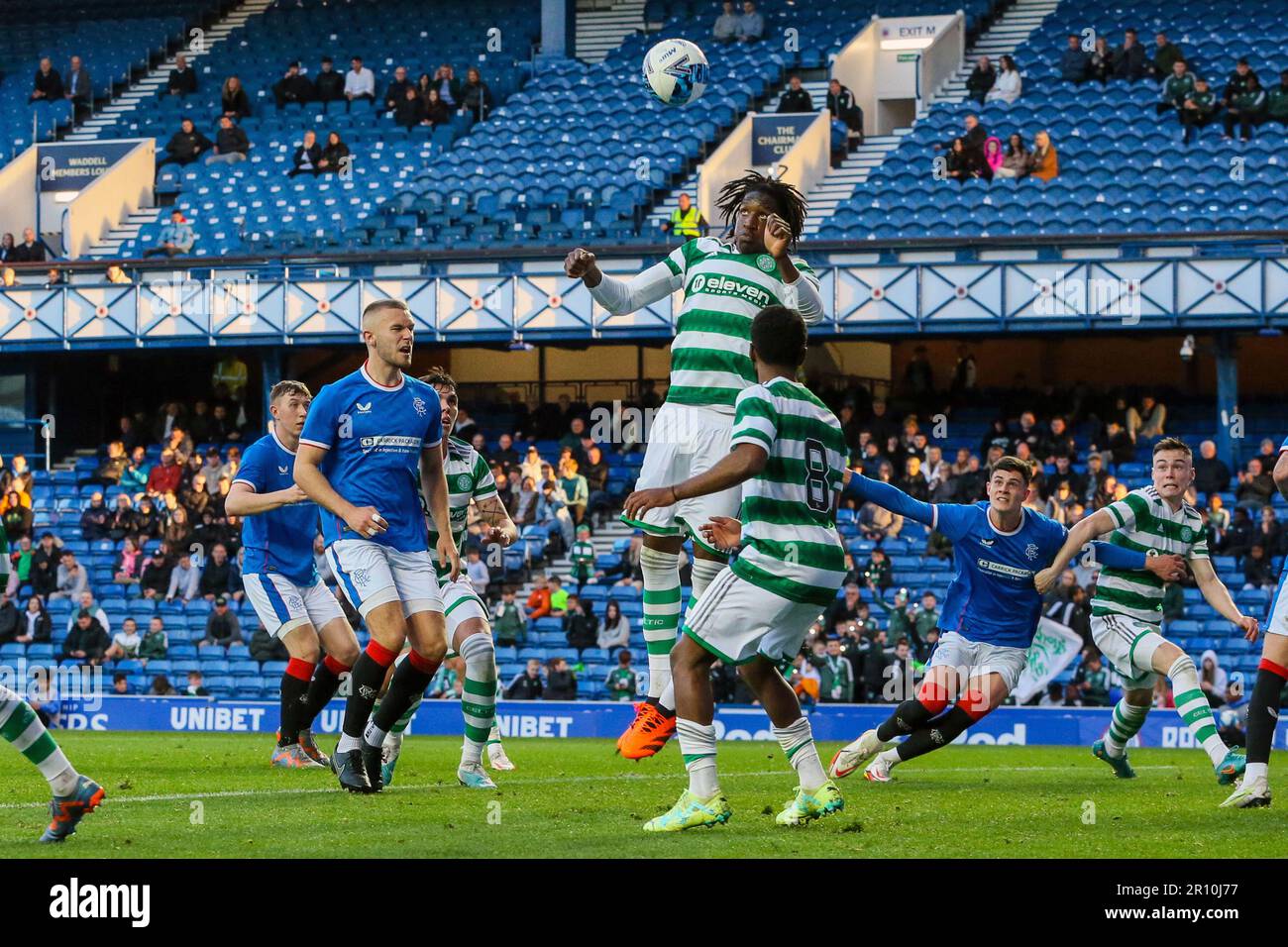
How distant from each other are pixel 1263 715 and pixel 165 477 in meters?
20.7

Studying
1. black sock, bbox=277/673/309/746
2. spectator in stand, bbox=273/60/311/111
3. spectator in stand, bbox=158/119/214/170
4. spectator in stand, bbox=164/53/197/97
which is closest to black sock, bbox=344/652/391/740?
black sock, bbox=277/673/309/746

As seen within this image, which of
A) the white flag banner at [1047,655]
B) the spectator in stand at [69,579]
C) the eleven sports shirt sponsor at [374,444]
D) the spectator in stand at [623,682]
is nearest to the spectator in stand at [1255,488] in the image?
the white flag banner at [1047,655]

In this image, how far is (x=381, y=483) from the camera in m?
10.0

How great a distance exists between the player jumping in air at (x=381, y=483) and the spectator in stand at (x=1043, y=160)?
20.9m

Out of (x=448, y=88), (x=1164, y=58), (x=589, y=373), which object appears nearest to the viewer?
(x=1164, y=58)

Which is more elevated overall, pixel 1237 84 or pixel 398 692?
pixel 1237 84

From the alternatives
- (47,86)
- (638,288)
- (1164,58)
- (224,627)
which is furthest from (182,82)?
(638,288)

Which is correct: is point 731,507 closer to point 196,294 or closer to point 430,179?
point 196,294

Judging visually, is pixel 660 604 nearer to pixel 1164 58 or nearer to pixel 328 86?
pixel 1164 58

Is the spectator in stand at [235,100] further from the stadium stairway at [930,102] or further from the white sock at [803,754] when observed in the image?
the white sock at [803,754]

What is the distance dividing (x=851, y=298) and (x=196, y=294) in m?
9.92

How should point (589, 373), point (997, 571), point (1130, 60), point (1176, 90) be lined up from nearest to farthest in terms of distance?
point (997, 571)
point (1176, 90)
point (589, 373)
point (1130, 60)

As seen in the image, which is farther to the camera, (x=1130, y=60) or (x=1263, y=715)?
(x=1130, y=60)
